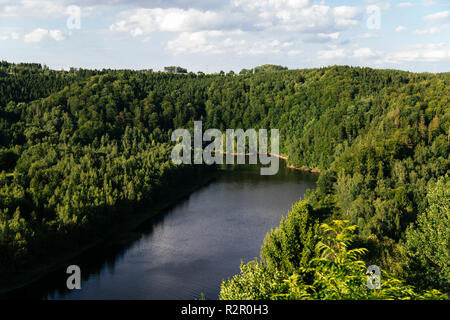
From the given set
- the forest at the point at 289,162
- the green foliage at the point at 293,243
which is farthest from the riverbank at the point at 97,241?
the green foliage at the point at 293,243

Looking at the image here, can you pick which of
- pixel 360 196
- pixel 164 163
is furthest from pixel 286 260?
pixel 164 163

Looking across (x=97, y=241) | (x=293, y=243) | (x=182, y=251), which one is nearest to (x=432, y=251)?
(x=293, y=243)

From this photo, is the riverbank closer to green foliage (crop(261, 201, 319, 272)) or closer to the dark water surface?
the dark water surface

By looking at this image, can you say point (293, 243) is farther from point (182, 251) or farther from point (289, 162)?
point (289, 162)

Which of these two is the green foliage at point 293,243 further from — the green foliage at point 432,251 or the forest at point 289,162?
the green foliage at point 432,251

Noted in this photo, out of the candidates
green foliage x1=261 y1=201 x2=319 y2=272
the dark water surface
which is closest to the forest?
green foliage x1=261 y1=201 x2=319 y2=272

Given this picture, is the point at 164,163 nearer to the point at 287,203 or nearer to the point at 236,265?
the point at 287,203
